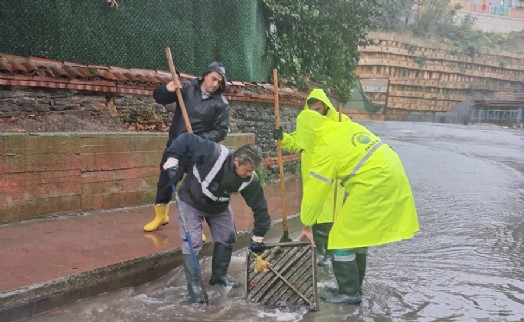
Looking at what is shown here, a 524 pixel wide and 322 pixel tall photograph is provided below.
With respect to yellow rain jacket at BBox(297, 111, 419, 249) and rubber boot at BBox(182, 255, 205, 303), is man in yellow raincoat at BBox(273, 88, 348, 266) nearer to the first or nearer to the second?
yellow rain jacket at BBox(297, 111, 419, 249)

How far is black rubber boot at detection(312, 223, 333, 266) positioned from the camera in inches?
212

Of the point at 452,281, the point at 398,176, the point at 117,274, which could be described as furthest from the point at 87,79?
the point at 452,281

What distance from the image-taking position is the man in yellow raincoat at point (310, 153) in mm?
4711

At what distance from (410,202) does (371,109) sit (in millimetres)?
38330

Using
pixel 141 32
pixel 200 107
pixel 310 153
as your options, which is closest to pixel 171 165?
pixel 200 107

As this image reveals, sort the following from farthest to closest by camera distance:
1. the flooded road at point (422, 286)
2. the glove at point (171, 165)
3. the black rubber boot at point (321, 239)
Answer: the black rubber boot at point (321, 239)
the flooded road at point (422, 286)
the glove at point (171, 165)

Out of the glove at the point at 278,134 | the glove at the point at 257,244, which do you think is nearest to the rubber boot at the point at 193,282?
the glove at the point at 257,244

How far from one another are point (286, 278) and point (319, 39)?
9333mm

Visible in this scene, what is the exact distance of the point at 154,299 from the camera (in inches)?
169

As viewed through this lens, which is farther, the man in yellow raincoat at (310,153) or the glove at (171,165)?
A: the man in yellow raincoat at (310,153)

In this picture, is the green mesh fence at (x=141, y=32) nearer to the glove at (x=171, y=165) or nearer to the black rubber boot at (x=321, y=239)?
the glove at (x=171, y=165)

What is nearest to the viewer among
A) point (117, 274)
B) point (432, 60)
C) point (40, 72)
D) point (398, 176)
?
point (398, 176)

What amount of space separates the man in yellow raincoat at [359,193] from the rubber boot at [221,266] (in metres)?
0.81

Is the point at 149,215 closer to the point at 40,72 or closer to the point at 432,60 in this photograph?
the point at 40,72
